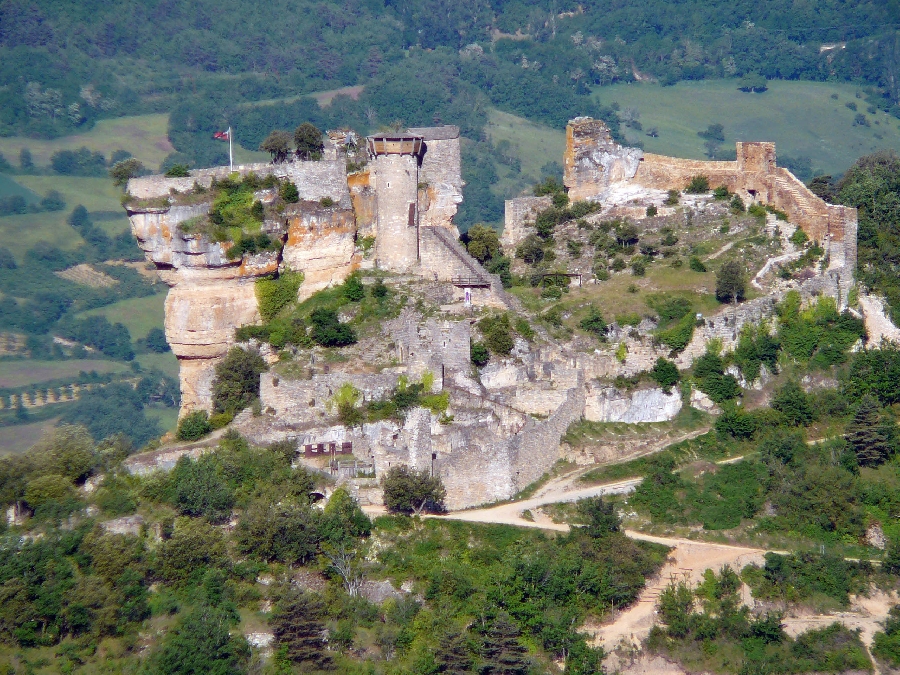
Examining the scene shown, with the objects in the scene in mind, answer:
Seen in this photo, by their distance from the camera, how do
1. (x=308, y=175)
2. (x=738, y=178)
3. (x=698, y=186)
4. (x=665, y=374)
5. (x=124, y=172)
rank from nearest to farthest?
1. (x=665, y=374)
2. (x=308, y=175)
3. (x=124, y=172)
4. (x=738, y=178)
5. (x=698, y=186)

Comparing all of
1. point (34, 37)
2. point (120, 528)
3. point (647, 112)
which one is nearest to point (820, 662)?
point (120, 528)

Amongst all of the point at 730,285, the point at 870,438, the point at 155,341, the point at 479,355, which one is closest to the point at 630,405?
the point at 479,355

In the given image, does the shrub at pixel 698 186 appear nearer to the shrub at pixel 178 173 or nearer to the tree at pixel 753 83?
the shrub at pixel 178 173

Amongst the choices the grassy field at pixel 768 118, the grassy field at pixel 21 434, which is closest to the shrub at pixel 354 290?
the grassy field at pixel 21 434

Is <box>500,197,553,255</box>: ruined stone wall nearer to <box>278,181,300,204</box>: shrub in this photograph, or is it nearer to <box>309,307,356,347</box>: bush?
<box>278,181,300,204</box>: shrub

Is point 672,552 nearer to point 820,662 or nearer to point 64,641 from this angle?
point 820,662

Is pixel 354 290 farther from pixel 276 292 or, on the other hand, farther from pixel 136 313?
pixel 136 313
